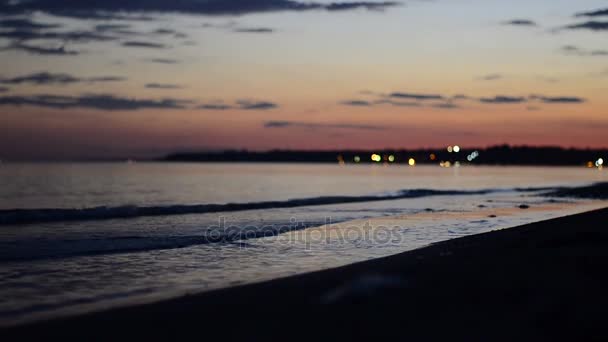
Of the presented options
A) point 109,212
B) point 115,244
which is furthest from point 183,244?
point 109,212

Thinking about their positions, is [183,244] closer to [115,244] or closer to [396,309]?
[115,244]

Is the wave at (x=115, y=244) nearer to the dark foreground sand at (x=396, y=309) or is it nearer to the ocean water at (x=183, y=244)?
the ocean water at (x=183, y=244)

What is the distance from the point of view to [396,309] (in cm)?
764

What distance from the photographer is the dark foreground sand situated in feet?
22.6

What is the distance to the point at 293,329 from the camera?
7.04m

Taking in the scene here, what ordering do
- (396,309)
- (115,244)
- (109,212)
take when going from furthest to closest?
(109,212)
(115,244)
(396,309)

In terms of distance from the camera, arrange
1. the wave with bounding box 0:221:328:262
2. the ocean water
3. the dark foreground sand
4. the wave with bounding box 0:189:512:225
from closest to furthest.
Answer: the dark foreground sand < the ocean water < the wave with bounding box 0:221:328:262 < the wave with bounding box 0:189:512:225

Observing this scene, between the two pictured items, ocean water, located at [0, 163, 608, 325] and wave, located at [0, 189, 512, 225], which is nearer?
ocean water, located at [0, 163, 608, 325]

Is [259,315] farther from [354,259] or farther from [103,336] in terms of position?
[354,259]

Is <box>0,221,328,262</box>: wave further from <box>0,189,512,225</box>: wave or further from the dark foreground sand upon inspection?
<box>0,189,512,225</box>: wave


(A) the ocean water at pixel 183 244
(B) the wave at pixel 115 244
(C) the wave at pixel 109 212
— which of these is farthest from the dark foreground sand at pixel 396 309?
(C) the wave at pixel 109 212

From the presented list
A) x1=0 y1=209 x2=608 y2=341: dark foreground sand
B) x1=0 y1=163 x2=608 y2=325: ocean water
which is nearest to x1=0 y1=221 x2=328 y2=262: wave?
x1=0 y1=163 x2=608 y2=325: ocean water

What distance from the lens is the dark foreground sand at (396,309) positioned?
6891 mm

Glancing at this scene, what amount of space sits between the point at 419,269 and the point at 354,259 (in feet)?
9.89
